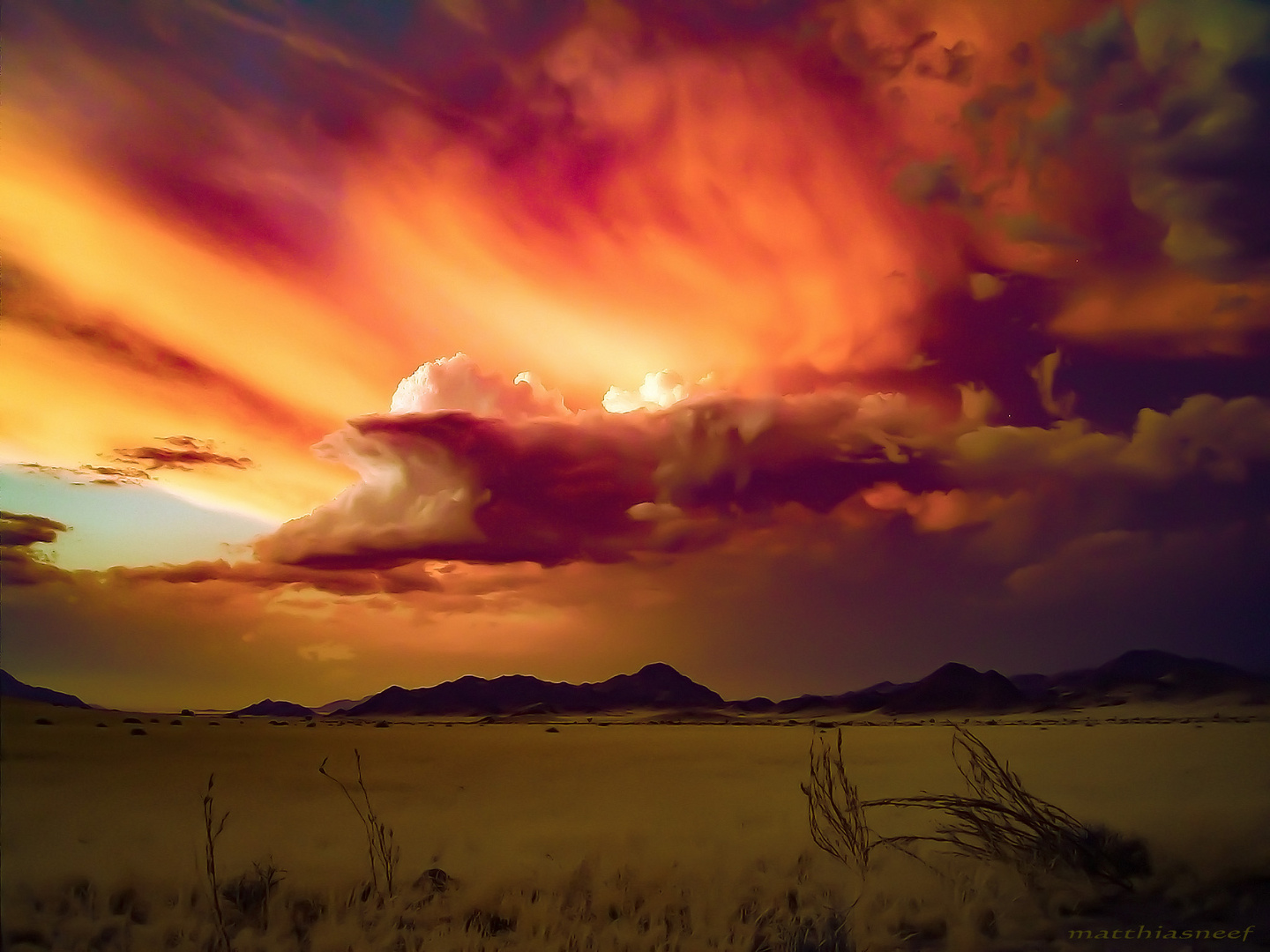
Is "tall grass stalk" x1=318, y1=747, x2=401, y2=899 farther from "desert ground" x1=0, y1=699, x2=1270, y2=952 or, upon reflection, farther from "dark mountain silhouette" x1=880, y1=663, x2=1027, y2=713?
"dark mountain silhouette" x1=880, y1=663, x2=1027, y2=713

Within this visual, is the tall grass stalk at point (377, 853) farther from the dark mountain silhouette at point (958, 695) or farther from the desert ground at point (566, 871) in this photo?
the dark mountain silhouette at point (958, 695)

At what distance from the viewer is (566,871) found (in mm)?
9508

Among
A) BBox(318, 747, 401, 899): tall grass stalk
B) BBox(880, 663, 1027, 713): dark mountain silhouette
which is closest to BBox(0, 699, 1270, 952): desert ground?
BBox(318, 747, 401, 899): tall grass stalk

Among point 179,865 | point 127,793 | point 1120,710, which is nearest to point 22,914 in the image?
point 179,865

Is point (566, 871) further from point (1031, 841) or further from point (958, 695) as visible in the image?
point (958, 695)

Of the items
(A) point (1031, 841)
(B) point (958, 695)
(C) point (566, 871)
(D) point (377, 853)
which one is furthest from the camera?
(B) point (958, 695)

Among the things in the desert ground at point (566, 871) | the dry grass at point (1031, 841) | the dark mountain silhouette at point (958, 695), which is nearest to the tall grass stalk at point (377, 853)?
the desert ground at point (566, 871)

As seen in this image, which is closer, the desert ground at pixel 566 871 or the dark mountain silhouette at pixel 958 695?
the desert ground at pixel 566 871

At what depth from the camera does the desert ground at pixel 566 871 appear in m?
7.23

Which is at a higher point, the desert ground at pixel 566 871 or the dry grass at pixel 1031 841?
the dry grass at pixel 1031 841

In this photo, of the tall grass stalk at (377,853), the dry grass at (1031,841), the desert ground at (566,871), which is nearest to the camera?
the desert ground at (566,871)

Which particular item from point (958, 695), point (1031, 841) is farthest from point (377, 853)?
point (958, 695)

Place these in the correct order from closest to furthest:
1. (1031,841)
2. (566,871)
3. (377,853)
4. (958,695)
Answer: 1. (1031,841)
2. (566,871)
3. (377,853)
4. (958,695)

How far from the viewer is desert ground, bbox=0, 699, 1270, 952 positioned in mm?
7230
